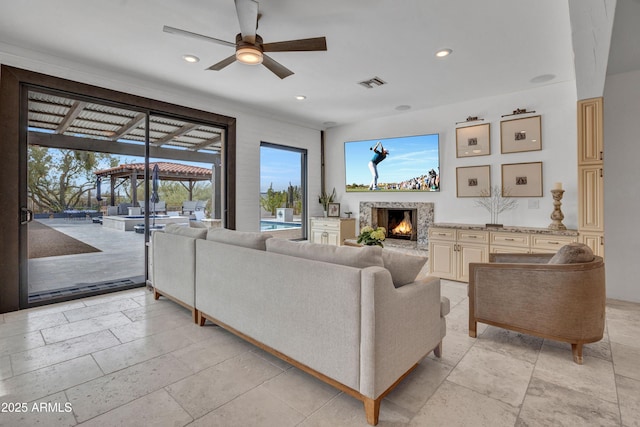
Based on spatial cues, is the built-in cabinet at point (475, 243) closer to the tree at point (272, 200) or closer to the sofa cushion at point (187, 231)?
the tree at point (272, 200)

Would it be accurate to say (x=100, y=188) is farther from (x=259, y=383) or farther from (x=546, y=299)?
(x=546, y=299)

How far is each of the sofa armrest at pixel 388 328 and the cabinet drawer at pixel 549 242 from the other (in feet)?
8.87

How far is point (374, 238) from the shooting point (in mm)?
3521

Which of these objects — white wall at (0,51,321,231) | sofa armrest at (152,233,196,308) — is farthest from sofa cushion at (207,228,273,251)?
white wall at (0,51,321,231)

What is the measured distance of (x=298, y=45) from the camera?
2.53 m

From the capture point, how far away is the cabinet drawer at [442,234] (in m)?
4.48

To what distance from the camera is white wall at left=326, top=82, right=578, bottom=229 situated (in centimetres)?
411

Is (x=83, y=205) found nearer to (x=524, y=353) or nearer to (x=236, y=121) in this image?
(x=236, y=121)

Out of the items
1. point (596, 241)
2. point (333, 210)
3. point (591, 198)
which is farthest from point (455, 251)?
point (333, 210)

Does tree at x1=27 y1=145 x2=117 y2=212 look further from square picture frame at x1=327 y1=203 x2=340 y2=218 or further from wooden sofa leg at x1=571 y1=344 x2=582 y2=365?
wooden sofa leg at x1=571 y1=344 x2=582 y2=365

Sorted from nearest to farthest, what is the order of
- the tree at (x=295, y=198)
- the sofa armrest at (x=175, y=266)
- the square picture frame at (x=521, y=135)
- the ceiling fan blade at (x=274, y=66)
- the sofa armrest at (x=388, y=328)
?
the sofa armrest at (x=388, y=328) < the ceiling fan blade at (x=274, y=66) < the sofa armrest at (x=175, y=266) < the square picture frame at (x=521, y=135) < the tree at (x=295, y=198)

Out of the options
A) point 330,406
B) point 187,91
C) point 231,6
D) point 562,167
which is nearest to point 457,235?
point 562,167

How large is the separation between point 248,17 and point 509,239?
3947 mm

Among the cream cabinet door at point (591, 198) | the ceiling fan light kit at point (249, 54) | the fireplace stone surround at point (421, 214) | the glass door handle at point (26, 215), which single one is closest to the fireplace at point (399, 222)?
the fireplace stone surround at point (421, 214)
